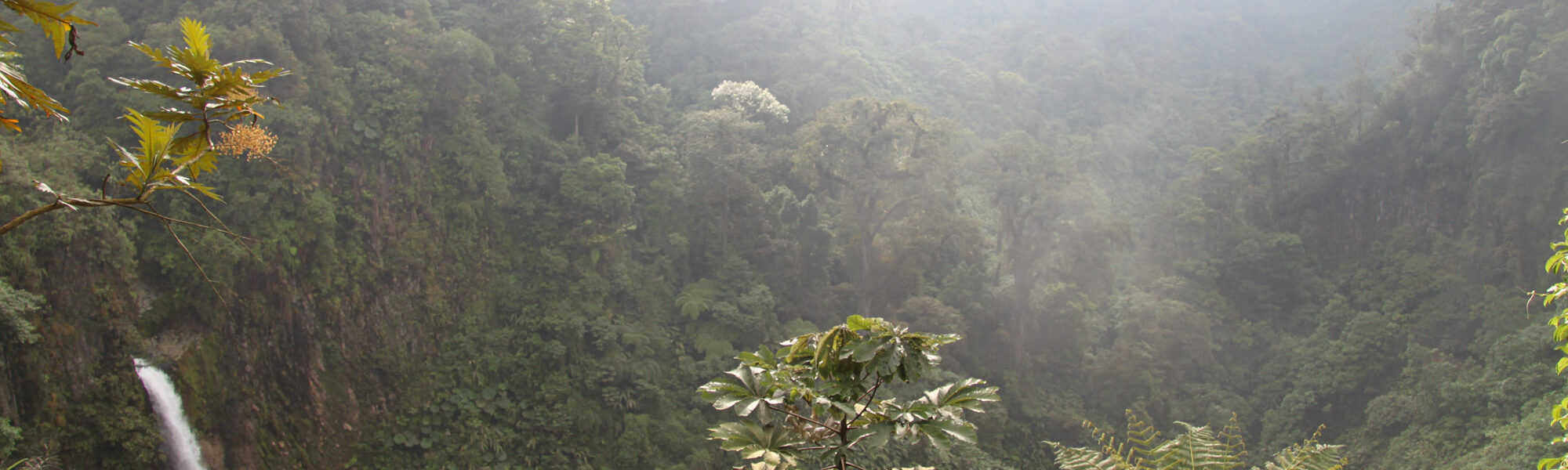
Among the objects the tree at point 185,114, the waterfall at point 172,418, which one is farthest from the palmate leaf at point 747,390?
the waterfall at point 172,418

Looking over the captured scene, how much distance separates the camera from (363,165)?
11.2 metres

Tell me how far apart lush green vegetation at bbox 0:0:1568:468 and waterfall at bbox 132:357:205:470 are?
0.14 m

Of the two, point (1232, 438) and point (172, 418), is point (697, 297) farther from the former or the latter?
point (1232, 438)

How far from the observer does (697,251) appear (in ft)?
47.7

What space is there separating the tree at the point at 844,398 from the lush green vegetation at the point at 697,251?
2.32 metres

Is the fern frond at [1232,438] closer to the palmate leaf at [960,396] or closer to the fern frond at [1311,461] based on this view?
the fern frond at [1311,461]

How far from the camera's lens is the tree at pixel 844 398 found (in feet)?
6.76

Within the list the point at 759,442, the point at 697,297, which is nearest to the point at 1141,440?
the point at 759,442

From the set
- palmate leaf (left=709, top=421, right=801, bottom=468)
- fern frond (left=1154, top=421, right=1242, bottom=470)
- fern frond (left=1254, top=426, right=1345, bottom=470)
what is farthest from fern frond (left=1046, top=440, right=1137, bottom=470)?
palmate leaf (left=709, top=421, right=801, bottom=468)

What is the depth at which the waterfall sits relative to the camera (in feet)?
27.3

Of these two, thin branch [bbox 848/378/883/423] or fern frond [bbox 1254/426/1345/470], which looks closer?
thin branch [bbox 848/378/883/423]

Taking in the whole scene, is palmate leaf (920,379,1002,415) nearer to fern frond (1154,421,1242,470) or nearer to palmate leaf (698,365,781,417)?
palmate leaf (698,365,781,417)

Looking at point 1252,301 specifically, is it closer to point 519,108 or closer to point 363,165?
point 519,108

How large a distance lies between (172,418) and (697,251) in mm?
7880
